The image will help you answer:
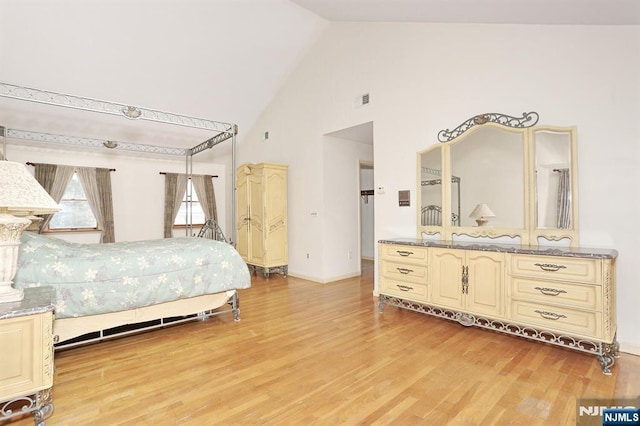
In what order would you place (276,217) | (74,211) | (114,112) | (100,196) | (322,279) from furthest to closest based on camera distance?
1. (100,196)
2. (74,211)
3. (276,217)
4. (322,279)
5. (114,112)

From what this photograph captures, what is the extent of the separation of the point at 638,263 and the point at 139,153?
7.61 m

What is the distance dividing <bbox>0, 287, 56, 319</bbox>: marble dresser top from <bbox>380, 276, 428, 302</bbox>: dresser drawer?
2928 mm

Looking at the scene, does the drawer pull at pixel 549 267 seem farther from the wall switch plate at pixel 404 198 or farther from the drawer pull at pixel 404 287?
the wall switch plate at pixel 404 198

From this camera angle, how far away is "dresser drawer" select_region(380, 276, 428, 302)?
330 cm

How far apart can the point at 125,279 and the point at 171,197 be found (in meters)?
4.71

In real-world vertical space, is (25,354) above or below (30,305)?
below

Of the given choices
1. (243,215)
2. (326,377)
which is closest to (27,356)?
(326,377)

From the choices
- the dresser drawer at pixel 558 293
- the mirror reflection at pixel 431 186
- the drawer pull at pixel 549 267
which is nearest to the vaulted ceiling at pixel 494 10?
the mirror reflection at pixel 431 186

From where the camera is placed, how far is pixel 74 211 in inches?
235

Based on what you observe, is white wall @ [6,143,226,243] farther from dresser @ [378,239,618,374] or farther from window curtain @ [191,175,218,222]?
dresser @ [378,239,618,374]

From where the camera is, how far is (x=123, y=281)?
2.61m

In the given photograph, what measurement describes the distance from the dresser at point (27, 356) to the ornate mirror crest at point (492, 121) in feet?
12.2

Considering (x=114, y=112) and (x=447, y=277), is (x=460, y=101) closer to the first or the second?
(x=447, y=277)

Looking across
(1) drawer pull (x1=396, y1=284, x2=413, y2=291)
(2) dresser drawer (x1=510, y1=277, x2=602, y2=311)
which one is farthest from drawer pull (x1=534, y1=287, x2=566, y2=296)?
(1) drawer pull (x1=396, y1=284, x2=413, y2=291)
